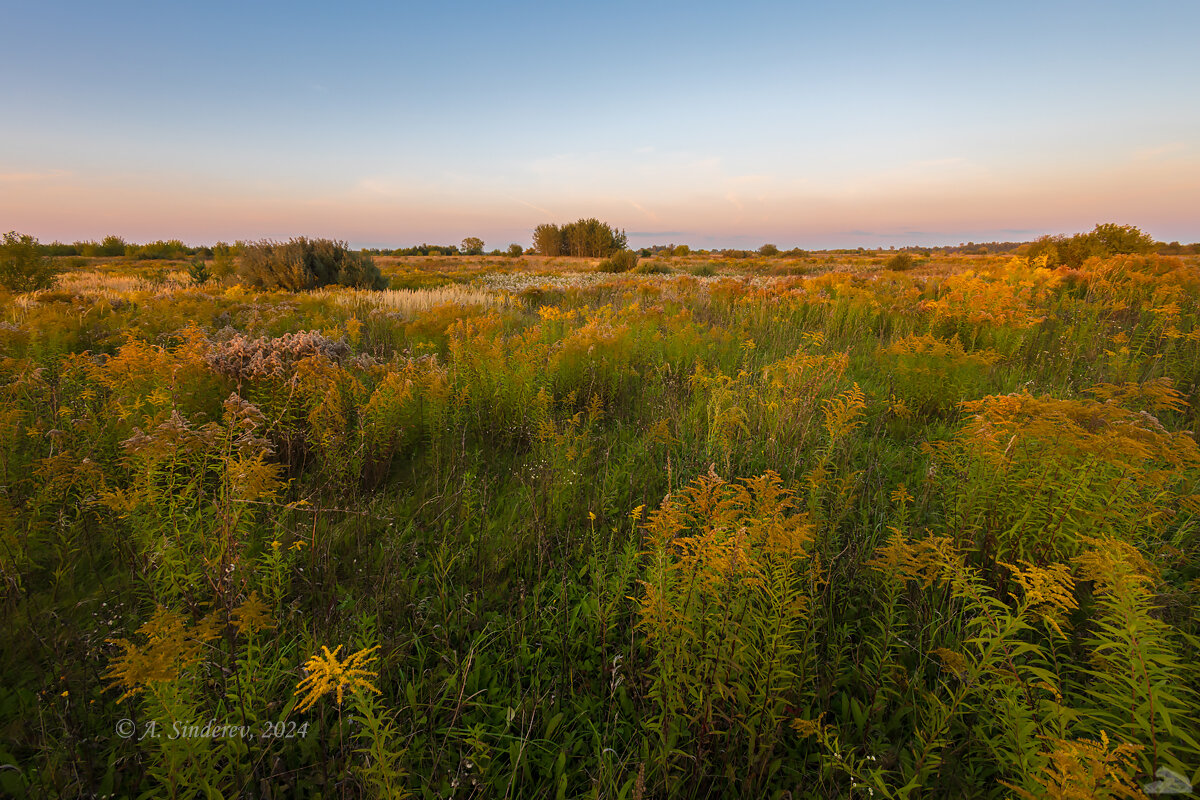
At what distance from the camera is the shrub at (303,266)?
36.9 ft

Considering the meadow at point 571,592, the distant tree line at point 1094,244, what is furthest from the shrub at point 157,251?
the distant tree line at point 1094,244

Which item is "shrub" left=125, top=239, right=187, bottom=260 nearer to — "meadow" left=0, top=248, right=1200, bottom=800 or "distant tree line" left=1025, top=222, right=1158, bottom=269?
"meadow" left=0, top=248, right=1200, bottom=800

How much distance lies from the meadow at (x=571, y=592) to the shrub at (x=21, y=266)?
9.28m

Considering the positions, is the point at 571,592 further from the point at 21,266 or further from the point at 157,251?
the point at 157,251

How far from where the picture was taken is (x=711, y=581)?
1261 millimetres

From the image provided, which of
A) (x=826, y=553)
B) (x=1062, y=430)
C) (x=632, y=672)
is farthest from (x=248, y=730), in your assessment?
(x=1062, y=430)

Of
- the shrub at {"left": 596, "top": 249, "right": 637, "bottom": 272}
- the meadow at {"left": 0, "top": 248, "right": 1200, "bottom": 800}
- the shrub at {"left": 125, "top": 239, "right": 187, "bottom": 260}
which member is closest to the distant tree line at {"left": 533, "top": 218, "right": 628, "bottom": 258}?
the shrub at {"left": 596, "top": 249, "right": 637, "bottom": 272}

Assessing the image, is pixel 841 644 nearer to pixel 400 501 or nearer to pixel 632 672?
pixel 632 672

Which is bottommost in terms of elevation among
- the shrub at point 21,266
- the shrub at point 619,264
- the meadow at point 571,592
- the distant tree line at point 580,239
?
the meadow at point 571,592

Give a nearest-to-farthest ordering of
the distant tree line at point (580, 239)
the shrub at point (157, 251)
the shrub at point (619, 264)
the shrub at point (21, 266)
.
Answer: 1. the shrub at point (21, 266)
2. the shrub at point (619, 264)
3. the shrub at point (157, 251)
4. the distant tree line at point (580, 239)

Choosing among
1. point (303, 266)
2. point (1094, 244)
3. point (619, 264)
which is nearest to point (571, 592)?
point (303, 266)

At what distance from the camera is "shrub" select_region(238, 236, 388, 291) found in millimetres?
11242

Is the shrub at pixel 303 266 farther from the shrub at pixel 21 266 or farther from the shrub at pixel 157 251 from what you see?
the shrub at pixel 157 251

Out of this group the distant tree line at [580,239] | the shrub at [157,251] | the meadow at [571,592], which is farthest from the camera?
the distant tree line at [580,239]
